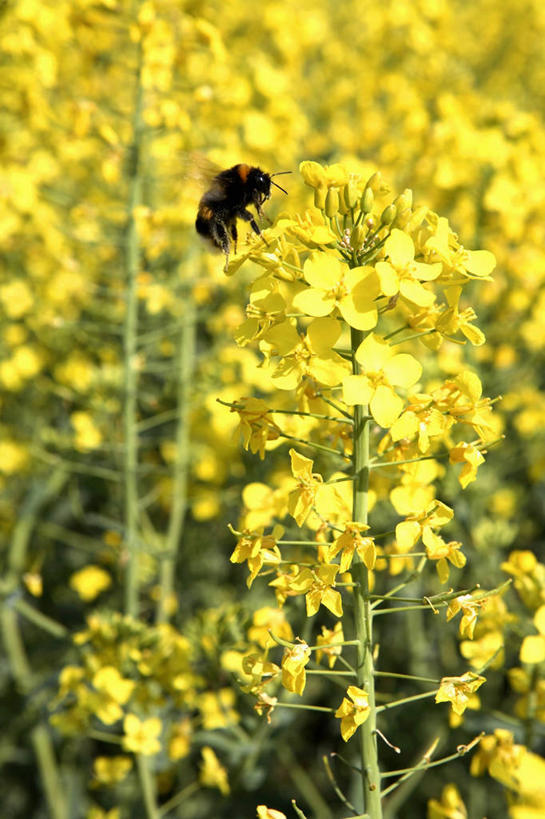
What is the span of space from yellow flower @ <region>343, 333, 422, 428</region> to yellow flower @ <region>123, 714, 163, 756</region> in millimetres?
1559

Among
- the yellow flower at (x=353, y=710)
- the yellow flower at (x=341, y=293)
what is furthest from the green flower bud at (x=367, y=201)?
the yellow flower at (x=353, y=710)

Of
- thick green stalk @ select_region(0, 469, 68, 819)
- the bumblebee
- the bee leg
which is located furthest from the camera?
thick green stalk @ select_region(0, 469, 68, 819)

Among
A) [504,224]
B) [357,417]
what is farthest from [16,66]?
[357,417]

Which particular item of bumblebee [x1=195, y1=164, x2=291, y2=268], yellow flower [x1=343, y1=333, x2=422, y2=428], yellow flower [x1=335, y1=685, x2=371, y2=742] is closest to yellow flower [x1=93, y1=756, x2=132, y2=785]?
yellow flower [x1=335, y1=685, x2=371, y2=742]

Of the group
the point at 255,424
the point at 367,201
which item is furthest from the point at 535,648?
the point at 367,201

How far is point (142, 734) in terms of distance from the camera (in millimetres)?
2516

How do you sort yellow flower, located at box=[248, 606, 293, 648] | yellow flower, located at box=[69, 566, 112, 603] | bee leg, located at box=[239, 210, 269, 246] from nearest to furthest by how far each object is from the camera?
yellow flower, located at box=[248, 606, 293, 648] < bee leg, located at box=[239, 210, 269, 246] < yellow flower, located at box=[69, 566, 112, 603]

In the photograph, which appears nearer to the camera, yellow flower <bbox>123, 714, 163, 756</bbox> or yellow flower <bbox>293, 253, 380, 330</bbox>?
yellow flower <bbox>293, 253, 380, 330</bbox>

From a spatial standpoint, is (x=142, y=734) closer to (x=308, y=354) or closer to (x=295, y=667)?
(x=295, y=667)

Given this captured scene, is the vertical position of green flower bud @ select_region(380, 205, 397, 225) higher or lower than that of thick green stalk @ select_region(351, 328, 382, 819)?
higher

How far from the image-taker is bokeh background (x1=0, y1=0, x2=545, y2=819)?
107 inches

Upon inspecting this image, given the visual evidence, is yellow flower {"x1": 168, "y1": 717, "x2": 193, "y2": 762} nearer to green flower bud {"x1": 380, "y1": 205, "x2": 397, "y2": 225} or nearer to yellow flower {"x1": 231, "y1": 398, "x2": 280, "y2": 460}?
yellow flower {"x1": 231, "y1": 398, "x2": 280, "y2": 460}

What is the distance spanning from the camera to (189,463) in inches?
151

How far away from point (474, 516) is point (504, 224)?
165cm
